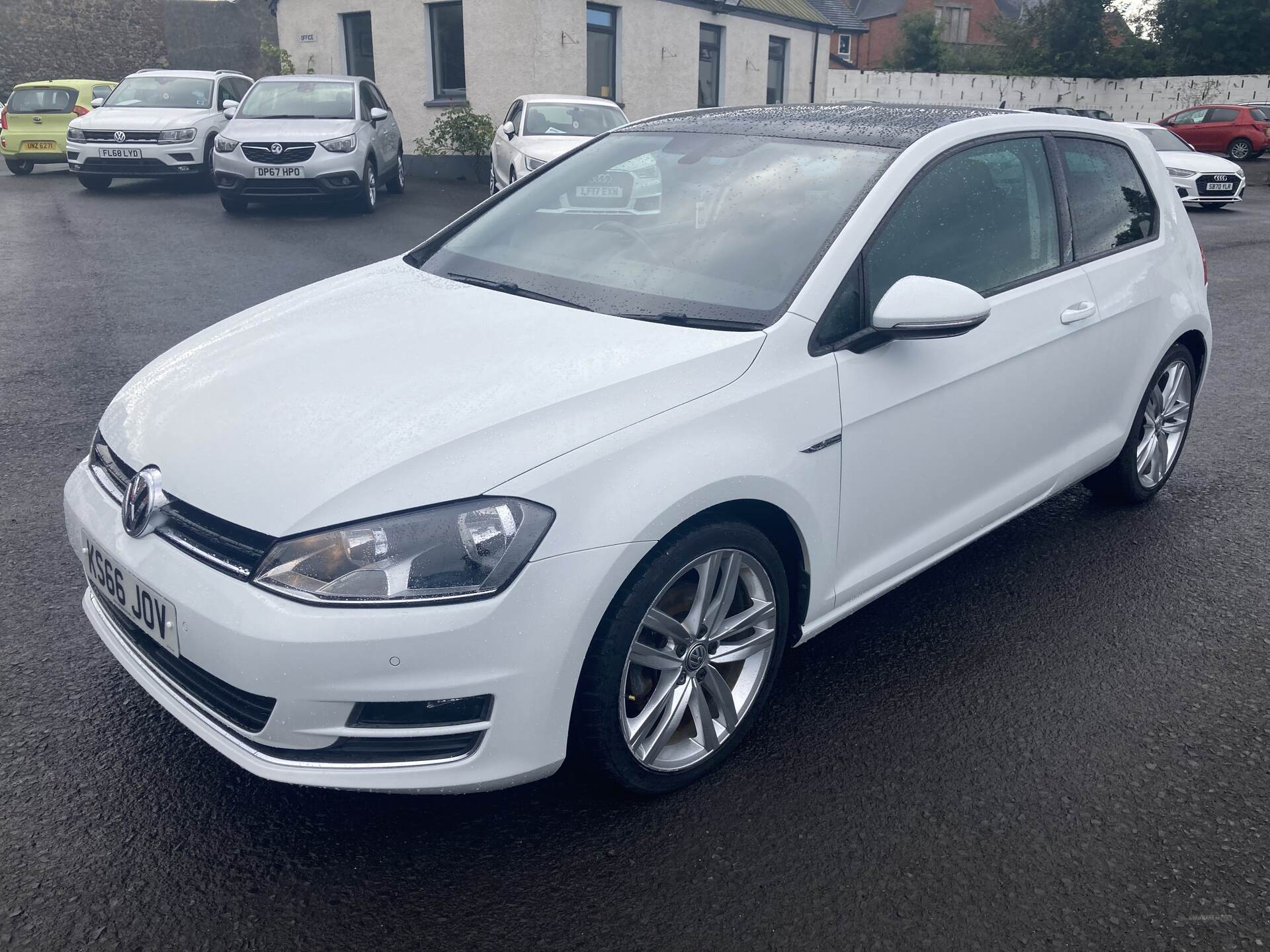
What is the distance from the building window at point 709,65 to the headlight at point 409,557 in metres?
24.0

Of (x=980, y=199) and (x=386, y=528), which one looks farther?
(x=980, y=199)

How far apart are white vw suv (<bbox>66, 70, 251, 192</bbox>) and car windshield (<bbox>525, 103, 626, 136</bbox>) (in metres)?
4.69

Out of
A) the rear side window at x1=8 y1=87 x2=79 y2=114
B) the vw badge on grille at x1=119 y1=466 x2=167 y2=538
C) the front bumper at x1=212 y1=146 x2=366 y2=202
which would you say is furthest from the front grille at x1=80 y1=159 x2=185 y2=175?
the vw badge on grille at x1=119 y1=466 x2=167 y2=538

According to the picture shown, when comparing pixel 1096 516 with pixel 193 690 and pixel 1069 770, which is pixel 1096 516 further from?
pixel 193 690

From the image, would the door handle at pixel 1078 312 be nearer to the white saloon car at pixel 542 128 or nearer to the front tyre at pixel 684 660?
the front tyre at pixel 684 660

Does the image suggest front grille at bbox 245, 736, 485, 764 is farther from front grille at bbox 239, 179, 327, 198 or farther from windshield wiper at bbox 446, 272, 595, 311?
front grille at bbox 239, 179, 327, 198

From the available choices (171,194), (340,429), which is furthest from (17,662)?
(171,194)

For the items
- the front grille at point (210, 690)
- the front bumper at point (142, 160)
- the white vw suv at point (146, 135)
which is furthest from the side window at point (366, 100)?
the front grille at point (210, 690)

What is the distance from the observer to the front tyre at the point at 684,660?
247cm

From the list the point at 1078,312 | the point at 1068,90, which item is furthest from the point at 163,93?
the point at 1068,90

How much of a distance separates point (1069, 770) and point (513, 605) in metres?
1.66

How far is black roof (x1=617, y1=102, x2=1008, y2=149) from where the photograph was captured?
343 centimetres

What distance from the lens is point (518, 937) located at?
229cm

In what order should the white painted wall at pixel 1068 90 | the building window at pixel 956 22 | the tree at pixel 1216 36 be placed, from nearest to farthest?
the white painted wall at pixel 1068 90, the tree at pixel 1216 36, the building window at pixel 956 22
